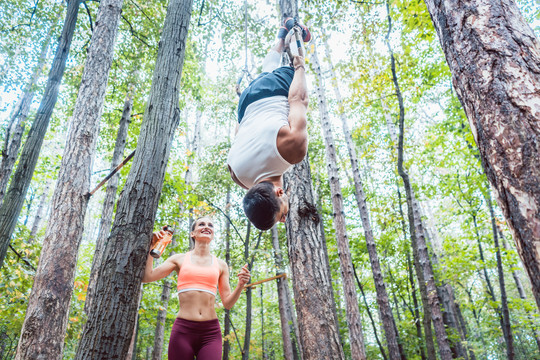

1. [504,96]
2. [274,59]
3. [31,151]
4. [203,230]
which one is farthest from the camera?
[203,230]

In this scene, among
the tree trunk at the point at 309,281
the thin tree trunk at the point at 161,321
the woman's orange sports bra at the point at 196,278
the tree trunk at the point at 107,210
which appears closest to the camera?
the tree trunk at the point at 309,281

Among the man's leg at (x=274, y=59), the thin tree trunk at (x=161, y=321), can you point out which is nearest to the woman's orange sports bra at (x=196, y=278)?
the man's leg at (x=274, y=59)

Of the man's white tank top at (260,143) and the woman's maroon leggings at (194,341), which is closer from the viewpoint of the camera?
the man's white tank top at (260,143)

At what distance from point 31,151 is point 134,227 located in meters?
2.45

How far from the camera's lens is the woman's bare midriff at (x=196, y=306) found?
3.20m

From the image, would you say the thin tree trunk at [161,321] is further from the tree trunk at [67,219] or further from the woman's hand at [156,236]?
the woman's hand at [156,236]

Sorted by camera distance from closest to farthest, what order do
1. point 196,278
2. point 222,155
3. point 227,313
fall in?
1. point 196,278
2. point 227,313
3. point 222,155

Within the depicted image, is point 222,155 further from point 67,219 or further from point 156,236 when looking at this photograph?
point 156,236

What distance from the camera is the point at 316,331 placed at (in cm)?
290

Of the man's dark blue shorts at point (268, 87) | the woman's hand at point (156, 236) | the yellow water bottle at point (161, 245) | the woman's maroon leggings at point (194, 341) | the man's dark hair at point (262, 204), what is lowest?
the woman's maroon leggings at point (194, 341)

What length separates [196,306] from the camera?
3.24 metres

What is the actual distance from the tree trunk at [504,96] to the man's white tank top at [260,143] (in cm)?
117

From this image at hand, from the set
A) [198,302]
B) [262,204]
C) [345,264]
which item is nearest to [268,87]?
[262,204]

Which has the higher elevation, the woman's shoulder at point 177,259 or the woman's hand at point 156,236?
the woman's shoulder at point 177,259
